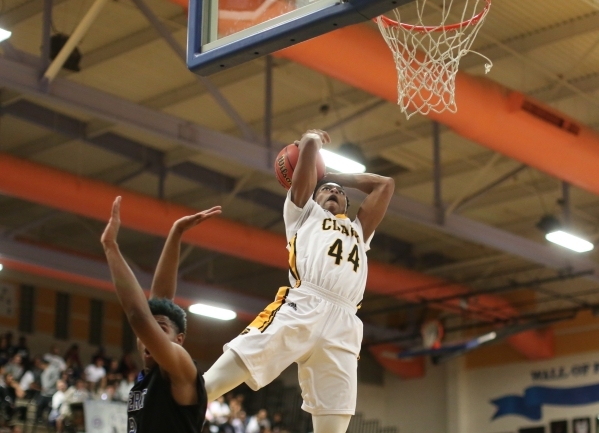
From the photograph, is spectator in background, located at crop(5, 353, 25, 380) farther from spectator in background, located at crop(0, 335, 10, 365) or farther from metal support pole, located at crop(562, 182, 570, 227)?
metal support pole, located at crop(562, 182, 570, 227)

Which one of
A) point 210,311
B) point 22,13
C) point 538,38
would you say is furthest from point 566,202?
point 22,13

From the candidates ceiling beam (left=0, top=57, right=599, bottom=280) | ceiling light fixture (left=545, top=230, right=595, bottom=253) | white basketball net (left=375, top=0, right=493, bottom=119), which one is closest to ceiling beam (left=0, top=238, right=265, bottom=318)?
ceiling beam (left=0, top=57, right=599, bottom=280)

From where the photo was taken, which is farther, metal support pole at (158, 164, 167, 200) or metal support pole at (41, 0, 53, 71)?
metal support pole at (158, 164, 167, 200)

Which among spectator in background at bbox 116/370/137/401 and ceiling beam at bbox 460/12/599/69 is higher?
ceiling beam at bbox 460/12/599/69

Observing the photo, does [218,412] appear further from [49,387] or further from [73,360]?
[49,387]

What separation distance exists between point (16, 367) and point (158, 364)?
15.8m

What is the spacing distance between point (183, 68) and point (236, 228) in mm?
3841

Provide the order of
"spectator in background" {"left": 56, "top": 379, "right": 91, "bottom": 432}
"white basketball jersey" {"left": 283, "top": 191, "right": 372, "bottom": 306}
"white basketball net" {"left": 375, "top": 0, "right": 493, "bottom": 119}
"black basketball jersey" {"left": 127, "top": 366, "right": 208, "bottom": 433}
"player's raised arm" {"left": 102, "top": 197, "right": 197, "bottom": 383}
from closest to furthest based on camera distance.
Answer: "player's raised arm" {"left": 102, "top": 197, "right": 197, "bottom": 383}, "black basketball jersey" {"left": 127, "top": 366, "right": 208, "bottom": 433}, "white basketball jersey" {"left": 283, "top": 191, "right": 372, "bottom": 306}, "white basketball net" {"left": 375, "top": 0, "right": 493, "bottom": 119}, "spectator in background" {"left": 56, "top": 379, "right": 91, "bottom": 432}

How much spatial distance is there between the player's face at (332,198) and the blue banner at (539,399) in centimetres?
1883

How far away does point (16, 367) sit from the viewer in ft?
61.6

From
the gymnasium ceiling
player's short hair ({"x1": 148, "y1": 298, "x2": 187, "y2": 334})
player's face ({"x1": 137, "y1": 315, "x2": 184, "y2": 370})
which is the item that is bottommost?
player's face ({"x1": 137, "y1": 315, "x2": 184, "y2": 370})

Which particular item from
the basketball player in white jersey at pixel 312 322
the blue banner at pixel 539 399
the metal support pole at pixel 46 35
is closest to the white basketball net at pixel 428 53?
the basketball player in white jersey at pixel 312 322

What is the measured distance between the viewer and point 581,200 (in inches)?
816

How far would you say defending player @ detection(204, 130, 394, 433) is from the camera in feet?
19.0
